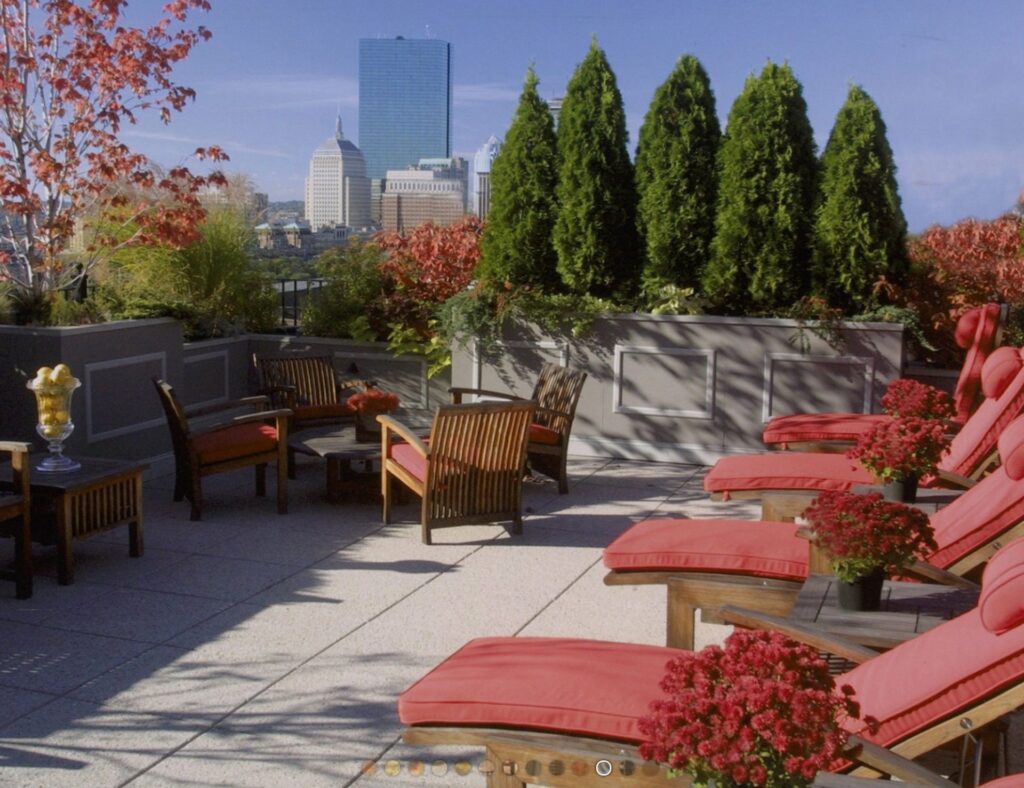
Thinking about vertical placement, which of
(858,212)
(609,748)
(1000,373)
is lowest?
(609,748)

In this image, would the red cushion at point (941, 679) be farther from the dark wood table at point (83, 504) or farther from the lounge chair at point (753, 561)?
the dark wood table at point (83, 504)

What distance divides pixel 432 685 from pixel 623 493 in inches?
199

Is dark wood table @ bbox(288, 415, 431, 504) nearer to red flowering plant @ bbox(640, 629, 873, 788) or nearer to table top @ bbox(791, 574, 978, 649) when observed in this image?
table top @ bbox(791, 574, 978, 649)

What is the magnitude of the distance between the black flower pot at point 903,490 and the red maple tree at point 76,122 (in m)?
6.11

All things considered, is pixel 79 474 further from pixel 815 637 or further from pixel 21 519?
pixel 815 637

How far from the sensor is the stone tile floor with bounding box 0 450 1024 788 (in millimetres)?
3924

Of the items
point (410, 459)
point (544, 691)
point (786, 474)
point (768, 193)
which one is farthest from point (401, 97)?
point (544, 691)

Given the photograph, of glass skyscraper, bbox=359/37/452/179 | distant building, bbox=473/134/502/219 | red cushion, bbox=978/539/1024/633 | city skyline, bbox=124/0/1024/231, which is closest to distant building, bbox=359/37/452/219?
glass skyscraper, bbox=359/37/452/179

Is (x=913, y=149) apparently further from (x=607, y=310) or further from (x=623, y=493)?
(x=623, y=493)

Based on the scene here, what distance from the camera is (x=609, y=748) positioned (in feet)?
9.64

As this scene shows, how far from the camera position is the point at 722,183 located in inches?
367

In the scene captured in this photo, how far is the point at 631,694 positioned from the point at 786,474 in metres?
2.96

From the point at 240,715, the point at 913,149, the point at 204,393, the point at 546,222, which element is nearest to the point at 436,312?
the point at 546,222

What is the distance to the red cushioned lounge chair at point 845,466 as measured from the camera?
5.71 m
